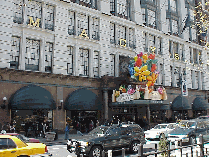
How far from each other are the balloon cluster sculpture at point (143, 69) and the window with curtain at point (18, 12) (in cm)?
1375

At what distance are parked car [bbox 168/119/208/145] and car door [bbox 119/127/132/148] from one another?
3.62 m

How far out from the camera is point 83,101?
24766 mm

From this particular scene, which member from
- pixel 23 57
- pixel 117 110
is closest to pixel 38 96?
pixel 23 57

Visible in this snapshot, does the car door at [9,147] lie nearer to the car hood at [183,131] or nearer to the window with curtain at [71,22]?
the car hood at [183,131]

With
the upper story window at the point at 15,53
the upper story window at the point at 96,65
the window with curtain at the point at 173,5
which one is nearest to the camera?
the upper story window at the point at 15,53

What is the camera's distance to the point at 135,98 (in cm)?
2672

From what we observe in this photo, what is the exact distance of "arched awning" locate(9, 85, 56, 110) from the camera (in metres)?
20.8

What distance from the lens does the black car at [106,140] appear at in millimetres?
12383

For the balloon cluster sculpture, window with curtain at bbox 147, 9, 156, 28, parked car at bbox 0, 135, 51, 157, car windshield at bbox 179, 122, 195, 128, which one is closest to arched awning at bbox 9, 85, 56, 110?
the balloon cluster sculpture

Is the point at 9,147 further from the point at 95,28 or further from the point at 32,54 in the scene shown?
the point at 95,28

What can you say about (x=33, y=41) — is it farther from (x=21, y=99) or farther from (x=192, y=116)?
(x=192, y=116)

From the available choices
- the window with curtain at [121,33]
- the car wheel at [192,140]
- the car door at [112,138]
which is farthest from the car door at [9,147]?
the window with curtain at [121,33]

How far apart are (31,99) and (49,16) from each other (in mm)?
10037

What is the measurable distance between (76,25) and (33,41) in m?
5.80
